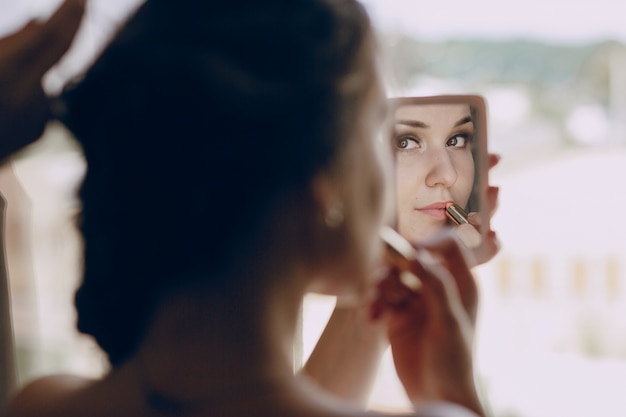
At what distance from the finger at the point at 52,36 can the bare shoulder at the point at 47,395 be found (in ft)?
0.98

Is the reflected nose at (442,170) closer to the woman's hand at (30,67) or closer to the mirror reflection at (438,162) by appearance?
the mirror reflection at (438,162)

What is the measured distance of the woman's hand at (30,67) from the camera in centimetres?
67

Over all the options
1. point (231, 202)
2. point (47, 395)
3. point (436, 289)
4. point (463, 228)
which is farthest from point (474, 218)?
point (47, 395)

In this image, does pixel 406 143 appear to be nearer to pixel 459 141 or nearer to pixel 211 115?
pixel 459 141

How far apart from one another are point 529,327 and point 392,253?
776 millimetres

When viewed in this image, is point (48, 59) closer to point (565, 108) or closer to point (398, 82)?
point (398, 82)

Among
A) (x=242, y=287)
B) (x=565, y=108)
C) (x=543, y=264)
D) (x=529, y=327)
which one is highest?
(x=565, y=108)

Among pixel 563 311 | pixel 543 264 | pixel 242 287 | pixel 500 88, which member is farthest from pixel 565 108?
pixel 242 287

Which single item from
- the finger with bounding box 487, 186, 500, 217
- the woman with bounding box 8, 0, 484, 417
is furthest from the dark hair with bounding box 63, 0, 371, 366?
the finger with bounding box 487, 186, 500, 217

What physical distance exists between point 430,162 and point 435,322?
0.57ft

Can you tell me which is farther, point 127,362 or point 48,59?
point 48,59

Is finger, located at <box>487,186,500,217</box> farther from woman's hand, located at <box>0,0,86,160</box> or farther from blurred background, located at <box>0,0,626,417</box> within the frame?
woman's hand, located at <box>0,0,86,160</box>

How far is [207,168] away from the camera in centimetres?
48

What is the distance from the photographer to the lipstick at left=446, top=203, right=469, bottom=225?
636 millimetres
